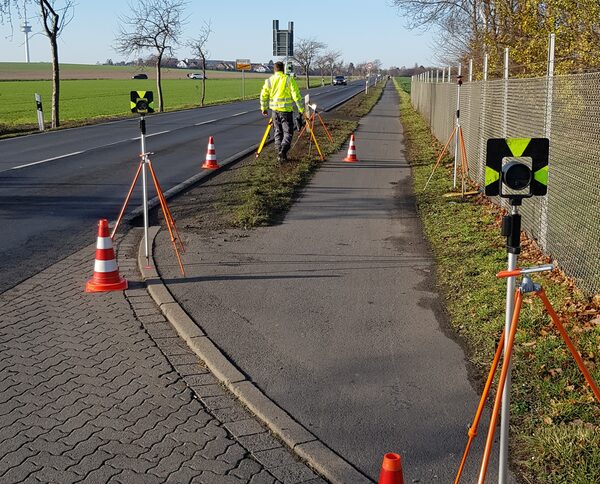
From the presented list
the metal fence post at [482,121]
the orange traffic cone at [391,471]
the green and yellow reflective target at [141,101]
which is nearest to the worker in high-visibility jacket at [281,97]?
the metal fence post at [482,121]

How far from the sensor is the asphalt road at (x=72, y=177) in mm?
9047

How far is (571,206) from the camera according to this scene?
726 centimetres

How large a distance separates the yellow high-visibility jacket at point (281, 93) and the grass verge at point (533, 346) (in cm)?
651

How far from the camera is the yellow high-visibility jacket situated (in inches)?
619

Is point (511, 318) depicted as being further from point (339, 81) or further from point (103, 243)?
point (339, 81)

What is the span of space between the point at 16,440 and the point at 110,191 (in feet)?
31.5

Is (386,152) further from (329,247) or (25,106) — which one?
(25,106)

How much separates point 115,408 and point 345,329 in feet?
7.08

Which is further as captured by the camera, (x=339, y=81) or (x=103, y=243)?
(x=339, y=81)

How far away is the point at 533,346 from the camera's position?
17.8 ft

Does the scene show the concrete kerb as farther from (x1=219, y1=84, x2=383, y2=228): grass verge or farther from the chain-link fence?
(x1=219, y1=84, x2=383, y2=228): grass verge

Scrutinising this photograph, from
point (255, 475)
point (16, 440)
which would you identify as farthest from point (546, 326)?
point (16, 440)

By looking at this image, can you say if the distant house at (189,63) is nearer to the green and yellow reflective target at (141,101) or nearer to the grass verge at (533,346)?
the green and yellow reflective target at (141,101)

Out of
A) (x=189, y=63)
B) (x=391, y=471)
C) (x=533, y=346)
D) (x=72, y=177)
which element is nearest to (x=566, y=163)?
(x=533, y=346)
